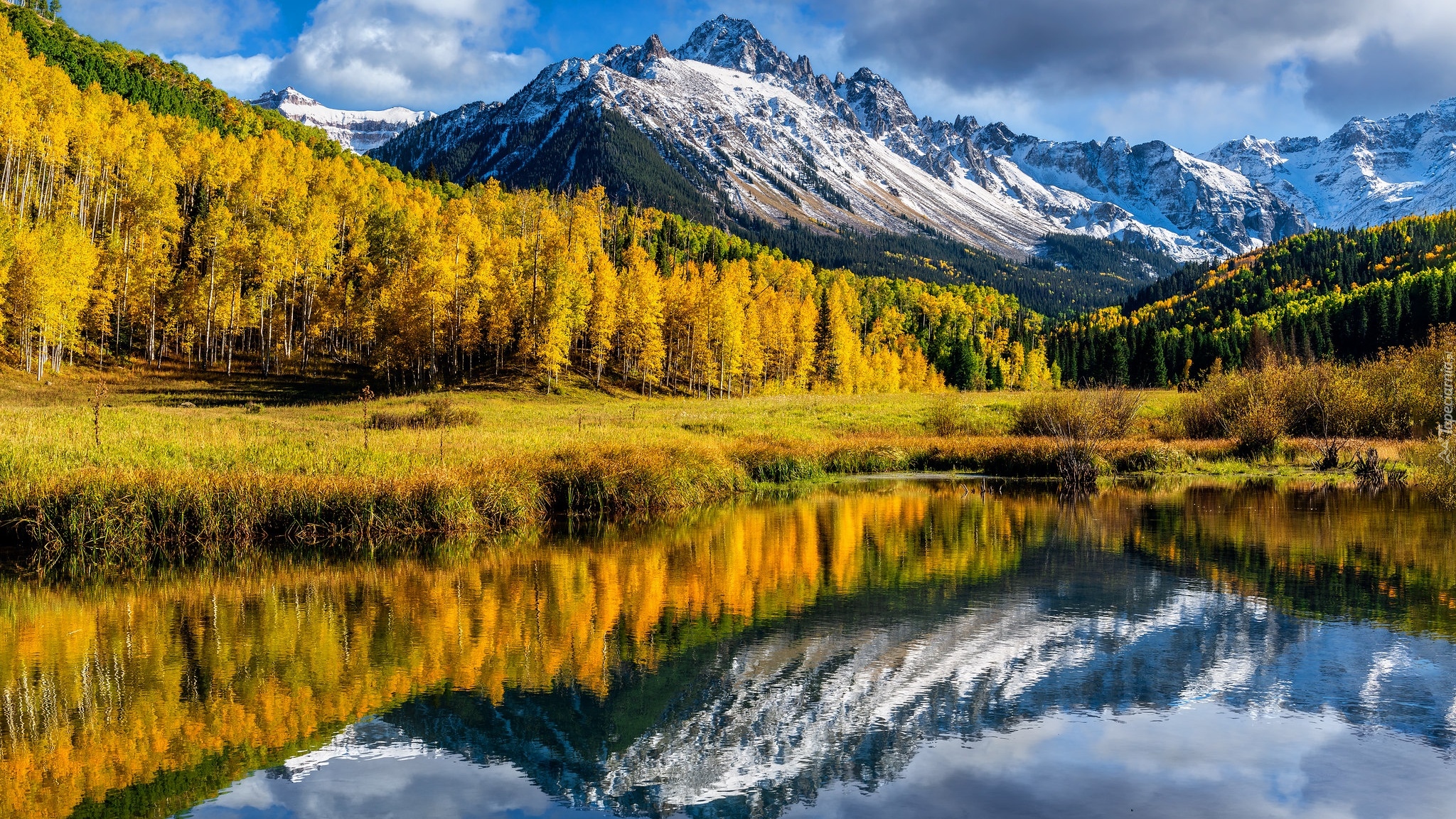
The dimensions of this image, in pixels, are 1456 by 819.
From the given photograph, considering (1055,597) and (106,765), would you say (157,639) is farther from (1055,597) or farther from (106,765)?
(1055,597)

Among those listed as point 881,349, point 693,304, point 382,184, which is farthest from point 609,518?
point 881,349

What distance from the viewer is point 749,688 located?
555 inches

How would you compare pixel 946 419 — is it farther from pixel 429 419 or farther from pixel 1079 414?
pixel 429 419

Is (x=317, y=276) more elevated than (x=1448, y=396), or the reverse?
(x=317, y=276)

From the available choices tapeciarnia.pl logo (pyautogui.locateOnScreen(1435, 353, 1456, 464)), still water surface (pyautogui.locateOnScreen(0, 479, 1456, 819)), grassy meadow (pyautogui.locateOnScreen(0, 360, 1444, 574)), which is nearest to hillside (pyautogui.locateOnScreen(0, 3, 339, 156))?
grassy meadow (pyautogui.locateOnScreen(0, 360, 1444, 574))

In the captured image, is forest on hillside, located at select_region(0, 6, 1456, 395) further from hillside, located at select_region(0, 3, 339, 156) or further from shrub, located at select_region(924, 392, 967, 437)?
shrub, located at select_region(924, 392, 967, 437)

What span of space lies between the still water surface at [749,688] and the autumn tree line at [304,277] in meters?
55.4

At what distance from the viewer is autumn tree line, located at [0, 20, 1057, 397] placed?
72562 mm

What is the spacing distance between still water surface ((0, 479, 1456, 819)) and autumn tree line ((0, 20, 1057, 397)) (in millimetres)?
55355

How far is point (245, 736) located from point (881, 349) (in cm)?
12985

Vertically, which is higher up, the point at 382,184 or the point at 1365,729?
the point at 382,184

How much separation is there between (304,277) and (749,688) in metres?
84.5

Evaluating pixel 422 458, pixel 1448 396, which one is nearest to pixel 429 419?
pixel 422 458

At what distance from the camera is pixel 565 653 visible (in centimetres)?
1606
